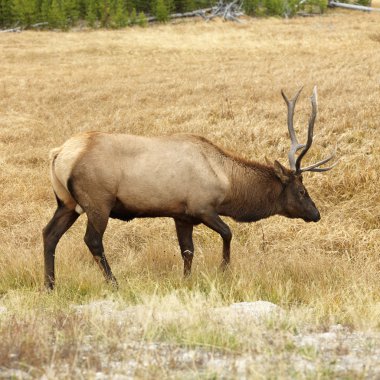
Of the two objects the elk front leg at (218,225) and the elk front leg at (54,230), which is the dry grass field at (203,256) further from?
the elk front leg at (218,225)

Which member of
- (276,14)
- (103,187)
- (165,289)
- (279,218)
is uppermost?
(103,187)

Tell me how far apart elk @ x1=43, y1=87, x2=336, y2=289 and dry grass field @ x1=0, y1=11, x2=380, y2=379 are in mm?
433

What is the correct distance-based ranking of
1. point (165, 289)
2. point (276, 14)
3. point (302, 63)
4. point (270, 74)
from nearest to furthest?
point (165, 289), point (270, 74), point (302, 63), point (276, 14)

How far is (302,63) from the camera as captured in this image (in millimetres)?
24453

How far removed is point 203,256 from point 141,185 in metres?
1.54

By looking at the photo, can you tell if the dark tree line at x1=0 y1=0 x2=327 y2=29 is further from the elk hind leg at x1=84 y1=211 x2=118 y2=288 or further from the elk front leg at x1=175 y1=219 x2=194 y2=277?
the elk hind leg at x1=84 y1=211 x2=118 y2=288

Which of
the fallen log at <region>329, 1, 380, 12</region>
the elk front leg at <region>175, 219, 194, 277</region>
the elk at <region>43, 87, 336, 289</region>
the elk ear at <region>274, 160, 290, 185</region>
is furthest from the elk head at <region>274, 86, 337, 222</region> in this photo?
the fallen log at <region>329, 1, 380, 12</region>

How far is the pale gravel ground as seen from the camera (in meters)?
3.62

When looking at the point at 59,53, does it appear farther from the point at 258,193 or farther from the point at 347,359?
the point at 347,359

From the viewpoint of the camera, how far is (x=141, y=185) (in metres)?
6.72

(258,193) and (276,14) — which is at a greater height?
(258,193)

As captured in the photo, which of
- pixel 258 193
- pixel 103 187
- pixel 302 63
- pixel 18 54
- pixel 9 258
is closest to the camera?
pixel 103 187

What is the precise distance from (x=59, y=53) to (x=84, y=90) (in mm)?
15073

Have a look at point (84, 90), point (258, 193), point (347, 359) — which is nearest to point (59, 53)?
point (84, 90)
